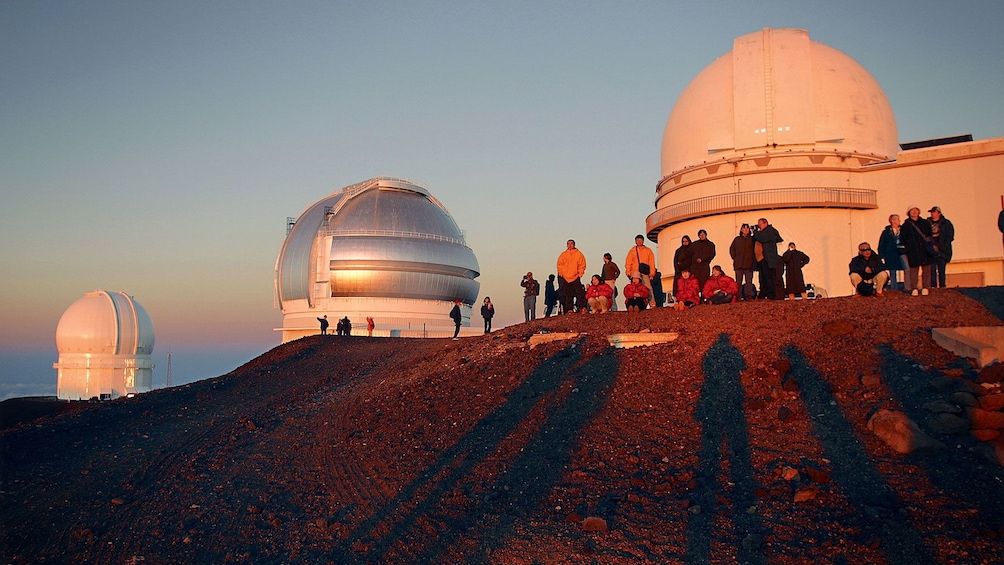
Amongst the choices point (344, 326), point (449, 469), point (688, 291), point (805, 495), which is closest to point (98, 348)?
point (344, 326)

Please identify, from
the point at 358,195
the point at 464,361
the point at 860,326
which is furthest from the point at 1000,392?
the point at 358,195

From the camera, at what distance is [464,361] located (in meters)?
14.1

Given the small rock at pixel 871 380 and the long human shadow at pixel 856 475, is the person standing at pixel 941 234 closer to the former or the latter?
the long human shadow at pixel 856 475

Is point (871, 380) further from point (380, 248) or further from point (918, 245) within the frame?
point (380, 248)

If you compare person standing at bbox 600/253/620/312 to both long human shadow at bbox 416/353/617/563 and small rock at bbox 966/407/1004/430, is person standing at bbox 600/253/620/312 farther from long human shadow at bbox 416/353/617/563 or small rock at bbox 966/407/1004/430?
small rock at bbox 966/407/1004/430

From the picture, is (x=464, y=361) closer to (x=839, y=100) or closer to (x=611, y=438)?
(x=611, y=438)

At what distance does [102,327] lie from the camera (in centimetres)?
4538

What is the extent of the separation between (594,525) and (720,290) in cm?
908

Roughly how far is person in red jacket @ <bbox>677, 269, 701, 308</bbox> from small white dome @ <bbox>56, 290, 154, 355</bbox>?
131ft

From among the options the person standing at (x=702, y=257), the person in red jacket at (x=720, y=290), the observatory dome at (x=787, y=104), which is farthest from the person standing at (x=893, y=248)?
the observatory dome at (x=787, y=104)

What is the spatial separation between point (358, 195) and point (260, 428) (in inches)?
1149

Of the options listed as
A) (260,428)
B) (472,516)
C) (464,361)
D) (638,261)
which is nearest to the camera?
(472,516)

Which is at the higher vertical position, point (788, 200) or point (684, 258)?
point (788, 200)

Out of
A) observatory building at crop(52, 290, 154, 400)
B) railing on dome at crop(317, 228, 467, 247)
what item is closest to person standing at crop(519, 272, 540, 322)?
railing on dome at crop(317, 228, 467, 247)
